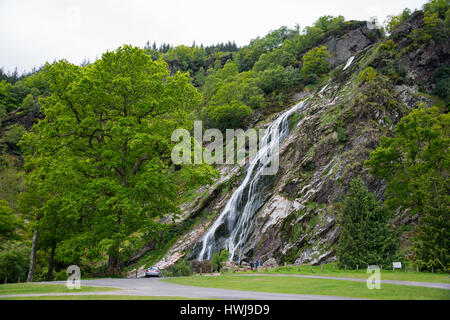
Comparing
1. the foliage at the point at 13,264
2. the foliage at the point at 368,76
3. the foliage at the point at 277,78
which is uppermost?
the foliage at the point at 277,78

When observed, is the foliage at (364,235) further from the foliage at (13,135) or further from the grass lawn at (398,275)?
the foliage at (13,135)

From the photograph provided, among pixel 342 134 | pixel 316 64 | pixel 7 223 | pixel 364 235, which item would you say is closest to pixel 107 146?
pixel 7 223

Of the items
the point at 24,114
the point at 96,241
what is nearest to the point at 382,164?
the point at 96,241

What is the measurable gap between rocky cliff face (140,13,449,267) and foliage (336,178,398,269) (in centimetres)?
419

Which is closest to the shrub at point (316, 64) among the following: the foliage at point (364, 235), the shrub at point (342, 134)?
the shrub at point (342, 134)

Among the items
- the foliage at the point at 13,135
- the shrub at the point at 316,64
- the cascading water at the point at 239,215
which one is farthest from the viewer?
the foliage at the point at 13,135

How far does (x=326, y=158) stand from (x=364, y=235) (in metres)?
12.9

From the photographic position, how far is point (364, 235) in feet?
73.4

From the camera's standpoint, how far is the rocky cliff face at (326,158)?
29.6 m

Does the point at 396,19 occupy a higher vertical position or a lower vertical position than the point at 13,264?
higher

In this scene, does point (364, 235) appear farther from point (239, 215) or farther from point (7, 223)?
point (7, 223)

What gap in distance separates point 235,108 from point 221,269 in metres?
38.2

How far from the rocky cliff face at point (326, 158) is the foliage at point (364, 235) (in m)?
4.19
